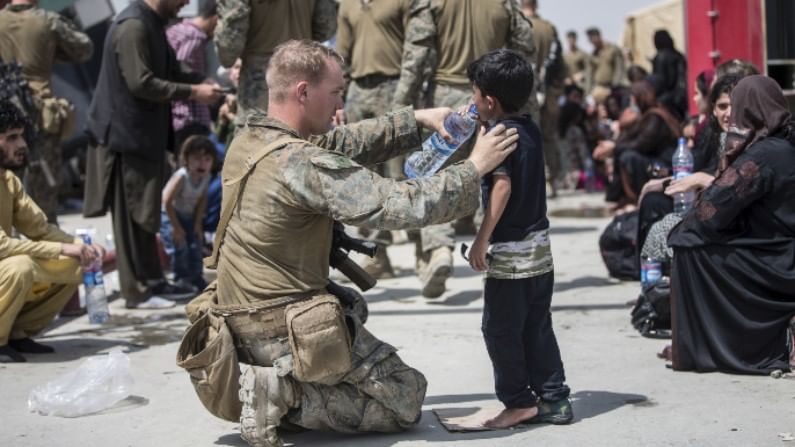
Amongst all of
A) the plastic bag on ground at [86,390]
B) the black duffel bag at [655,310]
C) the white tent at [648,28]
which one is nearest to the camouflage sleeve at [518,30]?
the black duffel bag at [655,310]

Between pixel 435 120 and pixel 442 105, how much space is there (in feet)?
12.2

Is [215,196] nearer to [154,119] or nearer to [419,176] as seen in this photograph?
[154,119]

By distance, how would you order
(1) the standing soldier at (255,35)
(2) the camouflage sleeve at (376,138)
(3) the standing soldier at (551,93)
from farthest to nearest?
(3) the standing soldier at (551,93) < (1) the standing soldier at (255,35) < (2) the camouflage sleeve at (376,138)

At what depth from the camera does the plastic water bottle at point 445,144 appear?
15.6 feet

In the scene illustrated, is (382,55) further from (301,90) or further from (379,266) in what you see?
(301,90)

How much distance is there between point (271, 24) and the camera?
795 cm

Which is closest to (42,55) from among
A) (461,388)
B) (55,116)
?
(55,116)

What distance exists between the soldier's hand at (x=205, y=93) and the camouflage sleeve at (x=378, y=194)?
140 inches

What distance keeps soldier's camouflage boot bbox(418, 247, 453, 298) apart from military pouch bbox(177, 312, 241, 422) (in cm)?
300

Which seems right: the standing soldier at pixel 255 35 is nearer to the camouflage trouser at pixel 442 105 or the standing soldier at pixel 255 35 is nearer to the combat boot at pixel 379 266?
the camouflage trouser at pixel 442 105

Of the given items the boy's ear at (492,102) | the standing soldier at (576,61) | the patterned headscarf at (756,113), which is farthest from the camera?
the standing soldier at (576,61)

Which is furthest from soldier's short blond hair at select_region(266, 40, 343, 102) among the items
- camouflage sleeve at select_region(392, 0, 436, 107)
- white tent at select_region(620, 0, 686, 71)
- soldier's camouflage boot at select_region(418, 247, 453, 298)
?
white tent at select_region(620, 0, 686, 71)

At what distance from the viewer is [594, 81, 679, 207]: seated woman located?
9852mm

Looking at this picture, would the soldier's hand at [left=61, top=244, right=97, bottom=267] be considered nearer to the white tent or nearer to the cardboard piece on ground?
the cardboard piece on ground
